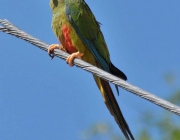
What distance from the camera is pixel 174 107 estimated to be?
371cm

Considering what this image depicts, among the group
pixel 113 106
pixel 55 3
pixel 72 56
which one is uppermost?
pixel 55 3

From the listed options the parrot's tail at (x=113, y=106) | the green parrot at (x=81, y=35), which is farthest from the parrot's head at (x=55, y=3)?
the parrot's tail at (x=113, y=106)

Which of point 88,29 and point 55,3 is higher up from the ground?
point 55,3

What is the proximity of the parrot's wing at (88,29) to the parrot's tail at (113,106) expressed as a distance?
249 millimetres

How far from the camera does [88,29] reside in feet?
20.9

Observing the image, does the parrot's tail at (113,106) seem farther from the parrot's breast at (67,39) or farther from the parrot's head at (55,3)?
the parrot's head at (55,3)

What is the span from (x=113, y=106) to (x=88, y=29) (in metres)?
1.14

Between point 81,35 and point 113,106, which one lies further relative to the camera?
point 81,35

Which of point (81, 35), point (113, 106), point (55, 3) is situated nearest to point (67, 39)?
point (81, 35)

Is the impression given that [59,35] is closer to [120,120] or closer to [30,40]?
[120,120]

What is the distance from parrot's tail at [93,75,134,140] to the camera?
524 cm

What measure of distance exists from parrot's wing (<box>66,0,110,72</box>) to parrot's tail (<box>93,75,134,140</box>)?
25 centimetres

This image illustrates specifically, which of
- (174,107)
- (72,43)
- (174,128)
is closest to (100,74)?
(174,107)

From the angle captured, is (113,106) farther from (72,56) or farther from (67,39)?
(67,39)
